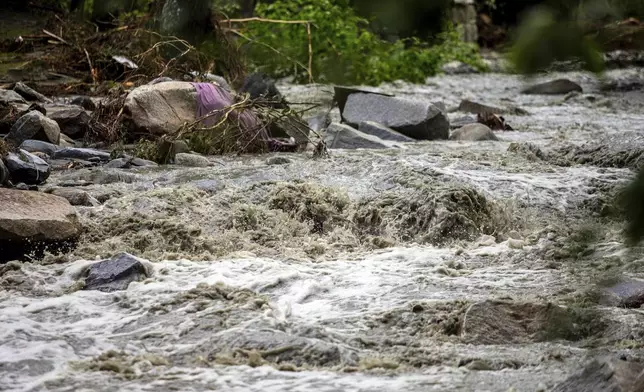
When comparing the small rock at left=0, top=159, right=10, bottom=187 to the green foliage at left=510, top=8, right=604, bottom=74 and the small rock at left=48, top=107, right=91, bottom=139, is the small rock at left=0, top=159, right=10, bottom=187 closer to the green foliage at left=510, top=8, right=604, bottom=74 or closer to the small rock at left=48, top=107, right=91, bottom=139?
the small rock at left=48, top=107, right=91, bottom=139

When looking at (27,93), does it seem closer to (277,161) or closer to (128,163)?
(128,163)

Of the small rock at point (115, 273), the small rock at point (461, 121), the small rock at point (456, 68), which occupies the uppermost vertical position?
the small rock at point (115, 273)

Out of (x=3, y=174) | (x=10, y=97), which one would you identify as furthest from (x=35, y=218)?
(x=10, y=97)

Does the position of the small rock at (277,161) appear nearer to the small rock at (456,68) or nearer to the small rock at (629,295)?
the small rock at (629,295)

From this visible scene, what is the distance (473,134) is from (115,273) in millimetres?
5380

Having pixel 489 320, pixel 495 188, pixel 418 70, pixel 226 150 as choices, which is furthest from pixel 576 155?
pixel 418 70

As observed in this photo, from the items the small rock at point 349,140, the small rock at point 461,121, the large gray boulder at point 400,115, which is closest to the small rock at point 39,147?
the small rock at point 349,140

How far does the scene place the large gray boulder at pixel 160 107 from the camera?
8.05 meters

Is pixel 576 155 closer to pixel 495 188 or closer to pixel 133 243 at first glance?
pixel 495 188

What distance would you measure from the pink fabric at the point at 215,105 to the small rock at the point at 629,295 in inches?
180

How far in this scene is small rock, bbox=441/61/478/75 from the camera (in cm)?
1805

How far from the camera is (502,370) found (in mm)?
Result: 3139

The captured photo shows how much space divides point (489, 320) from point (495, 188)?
9.72ft

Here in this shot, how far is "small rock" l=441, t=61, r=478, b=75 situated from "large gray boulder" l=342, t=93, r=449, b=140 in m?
8.59
